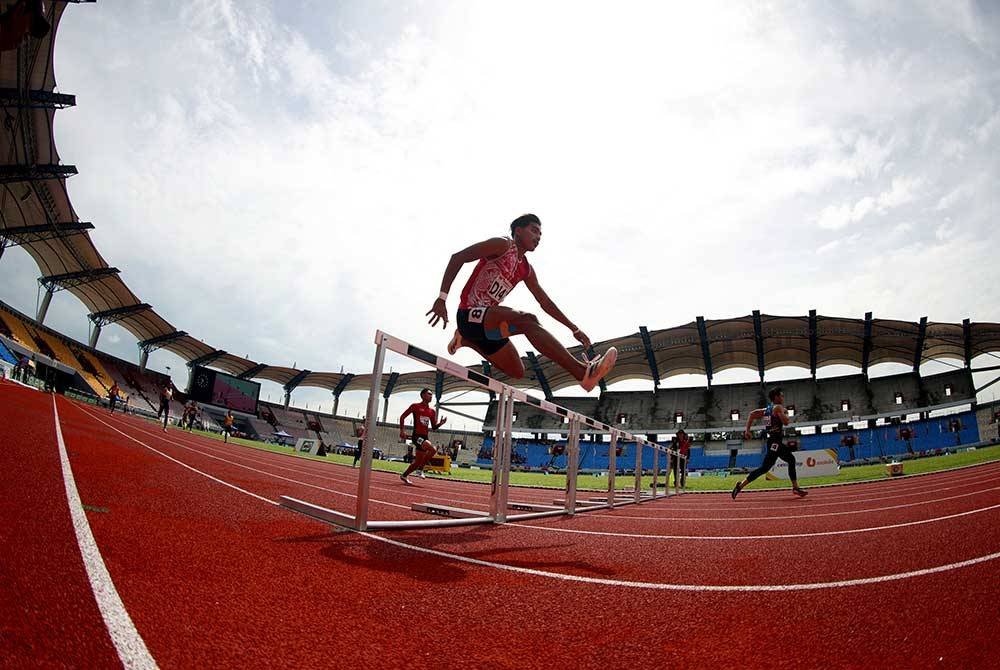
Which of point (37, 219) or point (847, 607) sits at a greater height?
point (37, 219)

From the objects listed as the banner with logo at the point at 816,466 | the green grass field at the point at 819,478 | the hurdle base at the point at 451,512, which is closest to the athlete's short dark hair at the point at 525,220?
the hurdle base at the point at 451,512

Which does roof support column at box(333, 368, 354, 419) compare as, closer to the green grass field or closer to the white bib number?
the green grass field

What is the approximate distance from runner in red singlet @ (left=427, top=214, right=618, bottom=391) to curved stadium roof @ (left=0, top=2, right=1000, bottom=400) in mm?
18958

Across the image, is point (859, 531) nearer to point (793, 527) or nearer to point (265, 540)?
point (793, 527)

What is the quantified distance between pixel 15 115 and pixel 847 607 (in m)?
26.7

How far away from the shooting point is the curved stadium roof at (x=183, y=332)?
17.0 metres

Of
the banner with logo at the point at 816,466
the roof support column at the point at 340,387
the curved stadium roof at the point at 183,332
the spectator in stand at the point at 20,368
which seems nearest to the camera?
the banner with logo at the point at 816,466

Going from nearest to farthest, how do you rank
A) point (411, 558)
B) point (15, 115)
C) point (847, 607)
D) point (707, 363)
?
point (847, 607) → point (411, 558) → point (15, 115) → point (707, 363)

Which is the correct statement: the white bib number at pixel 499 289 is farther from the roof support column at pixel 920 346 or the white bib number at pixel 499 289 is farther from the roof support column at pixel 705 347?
the roof support column at pixel 920 346

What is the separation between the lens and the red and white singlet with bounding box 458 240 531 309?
3615 mm

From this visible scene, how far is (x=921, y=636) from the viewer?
1.50 m

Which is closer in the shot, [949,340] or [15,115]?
[15,115]

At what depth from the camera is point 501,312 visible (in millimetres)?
3434

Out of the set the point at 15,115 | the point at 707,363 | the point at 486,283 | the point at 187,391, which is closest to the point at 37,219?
the point at 15,115
